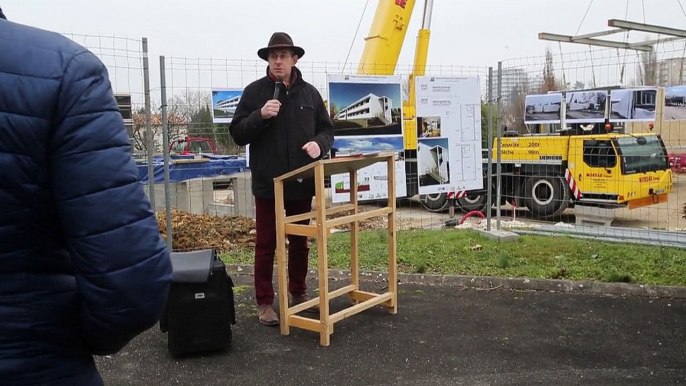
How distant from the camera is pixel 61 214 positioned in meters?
1.41

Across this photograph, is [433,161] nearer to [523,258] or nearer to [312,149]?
[523,258]

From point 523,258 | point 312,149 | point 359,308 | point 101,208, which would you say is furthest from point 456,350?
point 101,208

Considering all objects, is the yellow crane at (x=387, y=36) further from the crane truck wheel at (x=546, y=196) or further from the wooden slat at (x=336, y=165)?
the wooden slat at (x=336, y=165)

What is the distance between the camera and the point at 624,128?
48.1 ft

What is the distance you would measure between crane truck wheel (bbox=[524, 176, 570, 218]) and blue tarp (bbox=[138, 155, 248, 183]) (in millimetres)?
6412

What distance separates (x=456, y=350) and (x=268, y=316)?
4.89ft

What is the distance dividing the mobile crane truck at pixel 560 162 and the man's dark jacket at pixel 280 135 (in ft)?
20.5

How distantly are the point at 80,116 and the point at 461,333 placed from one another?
12.1ft

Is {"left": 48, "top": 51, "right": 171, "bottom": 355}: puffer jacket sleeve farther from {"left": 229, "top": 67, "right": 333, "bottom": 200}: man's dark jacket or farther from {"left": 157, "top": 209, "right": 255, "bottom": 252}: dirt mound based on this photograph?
{"left": 157, "top": 209, "right": 255, "bottom": 252}: dirt mound

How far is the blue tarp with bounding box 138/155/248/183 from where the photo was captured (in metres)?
11.2

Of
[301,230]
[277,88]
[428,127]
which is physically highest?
[277,88]

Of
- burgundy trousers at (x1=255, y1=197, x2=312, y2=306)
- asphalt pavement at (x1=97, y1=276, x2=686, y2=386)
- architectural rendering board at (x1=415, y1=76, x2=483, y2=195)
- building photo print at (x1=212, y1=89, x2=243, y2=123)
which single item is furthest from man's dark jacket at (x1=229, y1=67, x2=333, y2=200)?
architectural rendering board at (x1=415, y1=76, x2=483, y2=195)

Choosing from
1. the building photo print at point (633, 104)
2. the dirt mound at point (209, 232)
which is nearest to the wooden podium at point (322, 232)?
the dirt mound at point (209, 232)

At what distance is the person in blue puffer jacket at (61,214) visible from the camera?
53.8 inches
